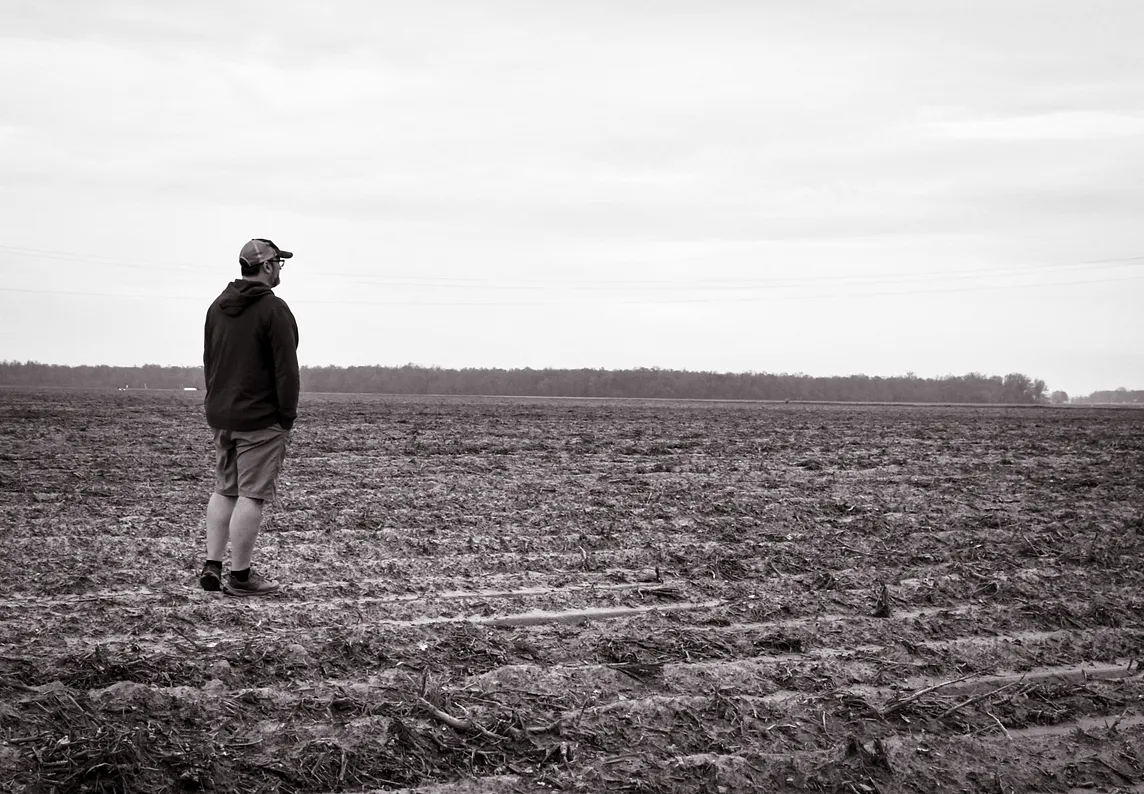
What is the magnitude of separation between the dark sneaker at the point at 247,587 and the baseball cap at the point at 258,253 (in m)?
1.82

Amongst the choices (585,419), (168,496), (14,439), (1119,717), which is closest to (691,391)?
(585,419)

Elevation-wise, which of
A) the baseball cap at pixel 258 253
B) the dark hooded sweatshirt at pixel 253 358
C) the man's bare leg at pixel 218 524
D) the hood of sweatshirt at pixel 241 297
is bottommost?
the man's bare leg at pixel 218 524

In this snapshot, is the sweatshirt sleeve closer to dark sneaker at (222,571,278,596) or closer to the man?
the man

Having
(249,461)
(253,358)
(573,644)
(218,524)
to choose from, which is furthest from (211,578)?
(573,644)

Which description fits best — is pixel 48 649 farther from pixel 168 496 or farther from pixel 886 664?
pixel 168 496

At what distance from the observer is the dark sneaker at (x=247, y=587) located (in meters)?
5.85

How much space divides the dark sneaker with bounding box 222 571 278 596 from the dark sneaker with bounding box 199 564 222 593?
52 millimetres

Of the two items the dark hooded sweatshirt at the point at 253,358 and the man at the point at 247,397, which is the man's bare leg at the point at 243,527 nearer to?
the man at the point at 247,397

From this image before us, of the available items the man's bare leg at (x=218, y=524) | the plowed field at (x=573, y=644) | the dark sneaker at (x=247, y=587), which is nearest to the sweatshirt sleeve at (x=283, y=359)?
the man's bare leg at (x=218, y=524)

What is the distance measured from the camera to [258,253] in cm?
586

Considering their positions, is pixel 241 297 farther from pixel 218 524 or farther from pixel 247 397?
pixel 218 524

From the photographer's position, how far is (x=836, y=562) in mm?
7441

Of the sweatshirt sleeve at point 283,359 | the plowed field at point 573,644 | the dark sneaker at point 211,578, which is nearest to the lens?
the plowed field at point 573,644

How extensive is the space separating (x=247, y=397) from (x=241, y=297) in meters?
0.57
